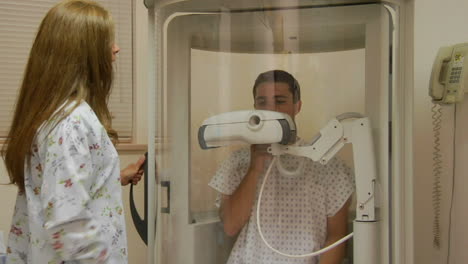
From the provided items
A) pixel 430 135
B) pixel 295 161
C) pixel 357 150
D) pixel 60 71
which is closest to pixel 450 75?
pixel 430 135

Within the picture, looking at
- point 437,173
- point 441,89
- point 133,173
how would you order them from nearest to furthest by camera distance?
point 133,173, point 441,89, point 437,173

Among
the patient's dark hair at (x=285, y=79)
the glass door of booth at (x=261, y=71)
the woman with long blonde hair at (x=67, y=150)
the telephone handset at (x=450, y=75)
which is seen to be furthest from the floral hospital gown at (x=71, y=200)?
the telephone handset at (x=450, y=75)

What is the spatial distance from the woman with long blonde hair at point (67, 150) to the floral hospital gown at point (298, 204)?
0.33 metres

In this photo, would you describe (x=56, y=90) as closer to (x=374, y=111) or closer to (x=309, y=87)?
(x=309, y=87)

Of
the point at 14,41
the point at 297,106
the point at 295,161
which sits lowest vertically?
the point at 295,161

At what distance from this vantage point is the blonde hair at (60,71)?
1.13m

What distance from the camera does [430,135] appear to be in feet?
5.60

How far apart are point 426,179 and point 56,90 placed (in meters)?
1.17

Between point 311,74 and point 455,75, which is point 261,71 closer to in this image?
point 311,74

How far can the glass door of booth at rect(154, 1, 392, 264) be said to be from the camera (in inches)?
49.3

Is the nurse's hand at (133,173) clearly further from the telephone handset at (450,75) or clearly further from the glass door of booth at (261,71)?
the telephone handset at (450,75)

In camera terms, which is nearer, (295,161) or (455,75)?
(295,161)

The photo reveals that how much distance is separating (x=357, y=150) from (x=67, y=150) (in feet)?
2.11

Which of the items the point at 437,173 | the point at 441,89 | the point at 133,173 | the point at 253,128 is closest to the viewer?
the point at 253,128
